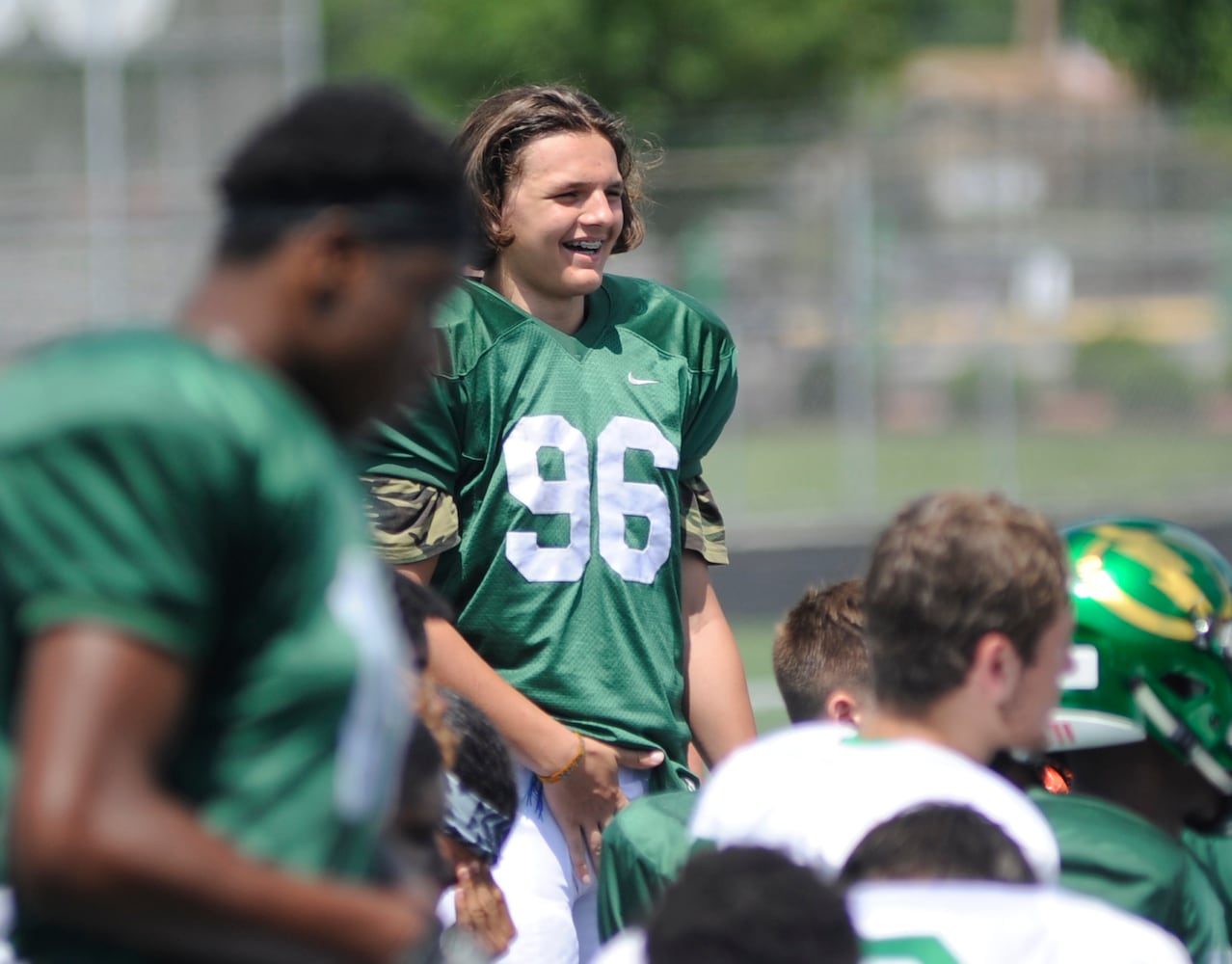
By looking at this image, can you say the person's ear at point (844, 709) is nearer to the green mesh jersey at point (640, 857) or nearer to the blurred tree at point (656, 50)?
the green mesh jersey at point (640, 857)

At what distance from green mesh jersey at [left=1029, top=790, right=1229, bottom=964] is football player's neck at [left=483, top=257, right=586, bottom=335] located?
5.00 feet

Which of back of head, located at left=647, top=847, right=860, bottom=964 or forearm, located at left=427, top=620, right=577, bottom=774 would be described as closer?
back of head, located at left=647, top=847, right=860, bottom=964

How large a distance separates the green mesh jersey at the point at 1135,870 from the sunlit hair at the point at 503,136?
1688 millimetres

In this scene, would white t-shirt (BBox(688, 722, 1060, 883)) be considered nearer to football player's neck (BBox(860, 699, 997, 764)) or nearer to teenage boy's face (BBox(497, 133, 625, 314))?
football player's neck (BBox(860, 699, 997, 764))

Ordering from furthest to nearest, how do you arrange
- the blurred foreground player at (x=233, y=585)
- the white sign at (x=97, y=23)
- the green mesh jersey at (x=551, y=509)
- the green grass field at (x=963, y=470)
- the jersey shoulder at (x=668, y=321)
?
the white sign at (x=97, y=23) → the green grass field at (x=963, y=470) → the jersey shoulder at (x=668, y=321) → the green mesh jersey at (x=551, y=509) → the blurred foreground player at (x=233, y=585)

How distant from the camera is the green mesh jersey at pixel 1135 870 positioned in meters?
2.62

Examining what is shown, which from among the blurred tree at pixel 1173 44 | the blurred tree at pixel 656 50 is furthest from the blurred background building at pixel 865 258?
the blurred tree at pixel 656 50

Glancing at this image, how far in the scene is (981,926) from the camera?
2.21 m

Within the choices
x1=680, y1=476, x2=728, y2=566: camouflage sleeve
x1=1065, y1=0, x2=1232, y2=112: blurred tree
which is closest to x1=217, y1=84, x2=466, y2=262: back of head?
x1=680, y1=476, x2=728, y2=566: camouflage sleeve

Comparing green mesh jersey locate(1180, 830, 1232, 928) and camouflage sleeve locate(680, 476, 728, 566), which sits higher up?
camouflage sleeve locate(680, 476, 728, 566)

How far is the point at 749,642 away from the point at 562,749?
30.1 feet

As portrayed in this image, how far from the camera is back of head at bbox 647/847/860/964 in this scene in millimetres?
2062

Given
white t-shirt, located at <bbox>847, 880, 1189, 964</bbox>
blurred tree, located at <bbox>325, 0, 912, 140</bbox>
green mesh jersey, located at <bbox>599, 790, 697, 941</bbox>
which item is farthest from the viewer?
blurred tree, located at <bbox>325, 0, 912, 140</bbox>

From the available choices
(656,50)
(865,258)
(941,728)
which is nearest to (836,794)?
(941,728)
